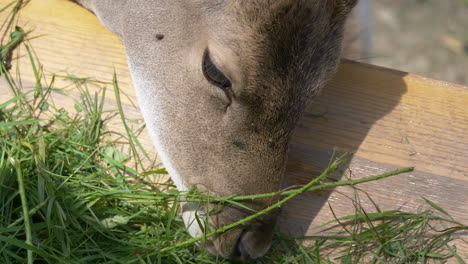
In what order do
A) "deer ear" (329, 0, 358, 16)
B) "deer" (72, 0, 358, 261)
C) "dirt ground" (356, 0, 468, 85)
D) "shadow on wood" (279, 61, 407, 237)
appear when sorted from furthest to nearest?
"dirt ground" (356, 0, 468, 85) < "shadow on wood" (279, 61, 407, 237) < "deer ear" (329, 0, 358, 16) < "deer" (72, 0, 358, 261)

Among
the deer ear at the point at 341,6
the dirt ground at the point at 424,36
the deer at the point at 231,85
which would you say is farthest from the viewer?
the dirt ground at the point at 424,36

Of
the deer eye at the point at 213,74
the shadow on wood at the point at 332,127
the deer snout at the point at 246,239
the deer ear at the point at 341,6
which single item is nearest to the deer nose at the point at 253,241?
the deer snout at the point at 246,239

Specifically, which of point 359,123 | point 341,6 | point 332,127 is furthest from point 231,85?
point 359,123

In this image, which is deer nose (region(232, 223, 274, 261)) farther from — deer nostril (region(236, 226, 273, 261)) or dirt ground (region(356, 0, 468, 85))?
dirt ground (region(356, 0, 468, 85))

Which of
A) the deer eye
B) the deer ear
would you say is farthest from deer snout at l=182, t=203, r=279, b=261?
the deer ear

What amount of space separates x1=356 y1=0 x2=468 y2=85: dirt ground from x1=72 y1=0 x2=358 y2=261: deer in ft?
10.6

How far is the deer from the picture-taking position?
2.07 m

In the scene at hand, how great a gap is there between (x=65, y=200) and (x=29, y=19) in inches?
43.4

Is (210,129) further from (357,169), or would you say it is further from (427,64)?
(427,64)

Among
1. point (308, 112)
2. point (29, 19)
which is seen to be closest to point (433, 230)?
point (308, 112)

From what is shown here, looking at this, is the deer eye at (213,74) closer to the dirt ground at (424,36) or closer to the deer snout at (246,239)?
the deer snout at (246,239)

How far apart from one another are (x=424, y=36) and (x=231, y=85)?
4.04 meters

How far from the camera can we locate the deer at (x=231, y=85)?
2.07m

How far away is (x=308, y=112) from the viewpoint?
2.84m
